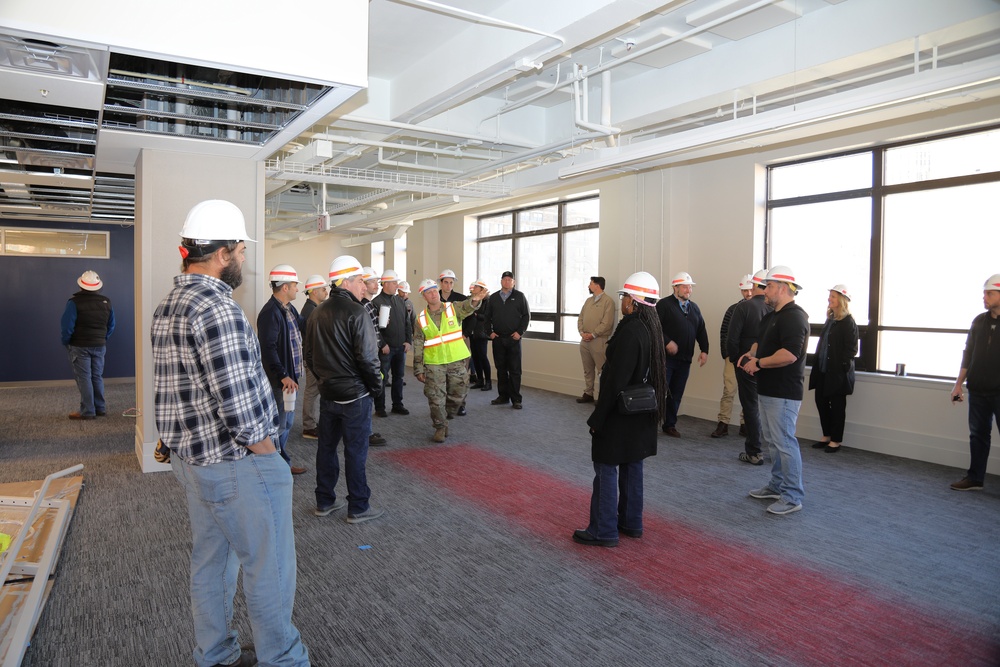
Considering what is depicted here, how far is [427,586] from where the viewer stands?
3.22 metres

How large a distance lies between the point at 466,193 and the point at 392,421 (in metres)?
3.34

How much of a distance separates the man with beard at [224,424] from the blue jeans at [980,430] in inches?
200

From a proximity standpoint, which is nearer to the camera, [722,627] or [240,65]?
[722,627]

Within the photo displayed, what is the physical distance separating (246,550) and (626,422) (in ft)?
7.10

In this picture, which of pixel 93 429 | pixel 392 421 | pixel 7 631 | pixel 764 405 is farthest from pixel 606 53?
pixel 93 429

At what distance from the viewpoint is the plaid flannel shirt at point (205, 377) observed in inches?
77.5

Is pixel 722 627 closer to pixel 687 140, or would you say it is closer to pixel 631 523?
pixel 631 523

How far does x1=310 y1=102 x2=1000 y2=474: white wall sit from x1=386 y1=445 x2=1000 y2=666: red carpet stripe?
96.4 inches

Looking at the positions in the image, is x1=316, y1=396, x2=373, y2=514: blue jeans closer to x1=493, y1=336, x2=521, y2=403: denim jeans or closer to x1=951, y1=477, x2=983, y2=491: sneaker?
x1=493, y1=336, x2=521, y2=403: denim jeans

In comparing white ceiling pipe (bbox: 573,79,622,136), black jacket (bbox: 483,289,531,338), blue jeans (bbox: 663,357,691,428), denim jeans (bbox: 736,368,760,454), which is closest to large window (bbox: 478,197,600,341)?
black jacket (bbox: 483,289,531,338)

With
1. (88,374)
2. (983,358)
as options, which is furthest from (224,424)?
(88,374)

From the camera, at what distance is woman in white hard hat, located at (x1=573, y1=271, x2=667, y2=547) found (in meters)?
3.59

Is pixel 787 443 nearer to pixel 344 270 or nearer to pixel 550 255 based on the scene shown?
pixel 344 270

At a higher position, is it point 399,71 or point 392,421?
point 399,71
